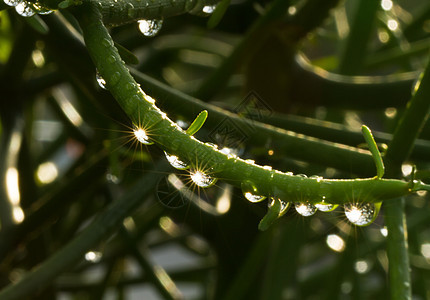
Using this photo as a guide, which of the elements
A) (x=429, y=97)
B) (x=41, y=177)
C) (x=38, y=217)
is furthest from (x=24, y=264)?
(x=429, y=97)

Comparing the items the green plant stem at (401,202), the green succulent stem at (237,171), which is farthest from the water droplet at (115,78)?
the green plant stem at (401,202)

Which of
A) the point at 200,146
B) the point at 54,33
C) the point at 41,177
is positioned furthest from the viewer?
the point at 41,177

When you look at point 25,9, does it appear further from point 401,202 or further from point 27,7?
point 401,202

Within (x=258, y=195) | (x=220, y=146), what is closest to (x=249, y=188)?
(x=258, y=195)

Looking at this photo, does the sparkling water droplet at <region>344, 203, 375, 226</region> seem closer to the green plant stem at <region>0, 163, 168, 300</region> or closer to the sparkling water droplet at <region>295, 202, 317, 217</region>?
the sparkling water droplet at <region>295, 202, 317, 217</region>

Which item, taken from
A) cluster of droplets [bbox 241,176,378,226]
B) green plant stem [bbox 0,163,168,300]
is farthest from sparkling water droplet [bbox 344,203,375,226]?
green plant stem [bbox 0,163,168,300]

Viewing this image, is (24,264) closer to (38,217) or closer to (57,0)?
(38,217)
